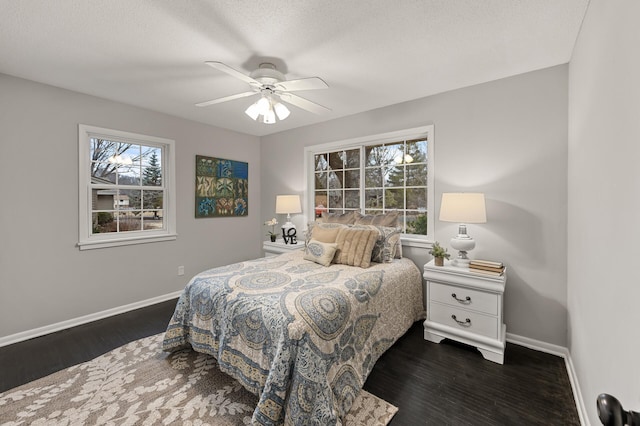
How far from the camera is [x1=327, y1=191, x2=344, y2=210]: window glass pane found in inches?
155

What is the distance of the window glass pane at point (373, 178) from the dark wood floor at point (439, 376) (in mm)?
1785

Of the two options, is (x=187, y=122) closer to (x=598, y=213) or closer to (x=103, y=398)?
(x=103, y=398)

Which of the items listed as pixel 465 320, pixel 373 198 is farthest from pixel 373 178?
pixel 465 320

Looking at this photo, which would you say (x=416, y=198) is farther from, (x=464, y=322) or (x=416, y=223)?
(x=464, y=322)

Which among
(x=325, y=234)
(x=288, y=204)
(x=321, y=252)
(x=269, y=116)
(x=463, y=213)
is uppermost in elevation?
(x=269, y=116)

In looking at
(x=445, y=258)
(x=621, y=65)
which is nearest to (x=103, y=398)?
(x=445, y=258)

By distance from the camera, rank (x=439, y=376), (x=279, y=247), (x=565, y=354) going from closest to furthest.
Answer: (x=439, y=376)
(x=565, y=354)
(x=279, y=247)

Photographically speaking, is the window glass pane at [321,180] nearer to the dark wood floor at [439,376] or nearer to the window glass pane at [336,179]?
the window glass pane at [336,179]

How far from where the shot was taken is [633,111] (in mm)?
917

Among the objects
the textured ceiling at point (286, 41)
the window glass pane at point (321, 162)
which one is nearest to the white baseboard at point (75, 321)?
the textured ceiling at point (286, 41)

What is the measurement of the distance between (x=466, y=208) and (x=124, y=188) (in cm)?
388

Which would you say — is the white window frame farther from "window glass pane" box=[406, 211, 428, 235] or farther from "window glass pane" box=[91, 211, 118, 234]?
"window glass pane" box=[91, 211, 118, 234]

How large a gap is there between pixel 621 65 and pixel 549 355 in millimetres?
2339

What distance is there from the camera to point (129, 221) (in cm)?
345
